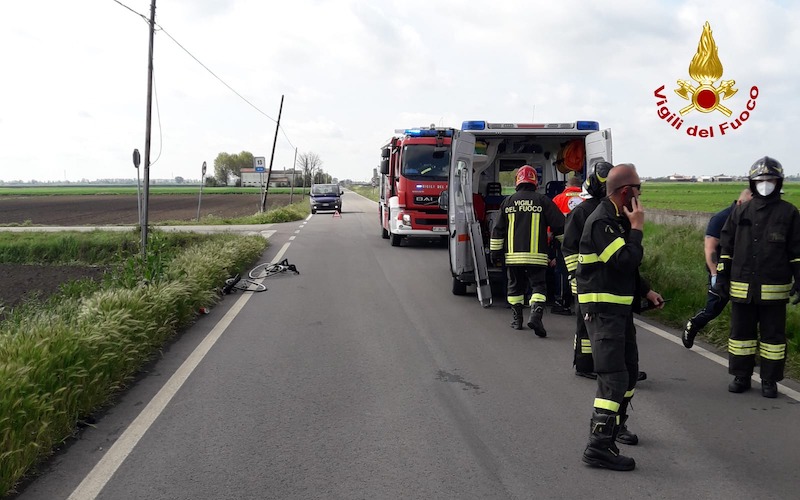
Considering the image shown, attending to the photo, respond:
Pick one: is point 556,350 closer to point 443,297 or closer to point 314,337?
point 314,337

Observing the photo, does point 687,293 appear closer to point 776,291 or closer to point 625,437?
point 776,291

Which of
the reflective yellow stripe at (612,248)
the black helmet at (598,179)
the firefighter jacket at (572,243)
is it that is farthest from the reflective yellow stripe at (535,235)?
the reflective yellow stripe at (612,248)

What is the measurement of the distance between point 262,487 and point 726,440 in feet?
9.69

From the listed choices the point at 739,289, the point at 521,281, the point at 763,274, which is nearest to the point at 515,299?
the point at 521,281

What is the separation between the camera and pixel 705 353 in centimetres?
723

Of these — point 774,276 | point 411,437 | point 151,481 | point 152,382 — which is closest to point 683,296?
point 774,276

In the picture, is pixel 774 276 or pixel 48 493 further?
pixel 774 276

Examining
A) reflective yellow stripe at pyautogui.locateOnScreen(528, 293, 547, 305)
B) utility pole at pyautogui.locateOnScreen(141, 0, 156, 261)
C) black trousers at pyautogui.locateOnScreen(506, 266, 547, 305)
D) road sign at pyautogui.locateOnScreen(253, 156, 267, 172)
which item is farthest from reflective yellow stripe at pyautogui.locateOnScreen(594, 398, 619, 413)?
road sign at pyautogui.locateOnScreen(253, 156, 267, 172)

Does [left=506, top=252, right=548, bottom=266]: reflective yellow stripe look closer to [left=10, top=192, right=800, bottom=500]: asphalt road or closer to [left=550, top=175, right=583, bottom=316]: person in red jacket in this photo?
[left=550, top=175, right=583, bottom=316]: person in red jacket

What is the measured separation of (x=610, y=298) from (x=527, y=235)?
418 cm

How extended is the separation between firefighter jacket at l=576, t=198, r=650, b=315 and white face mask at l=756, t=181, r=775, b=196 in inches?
75.2

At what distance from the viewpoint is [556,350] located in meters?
7.39

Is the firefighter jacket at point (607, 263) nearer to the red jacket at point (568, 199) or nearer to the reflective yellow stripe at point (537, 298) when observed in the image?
the reflective yellow stripe at point (537, 298)

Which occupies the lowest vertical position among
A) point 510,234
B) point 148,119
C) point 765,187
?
point 510,234
